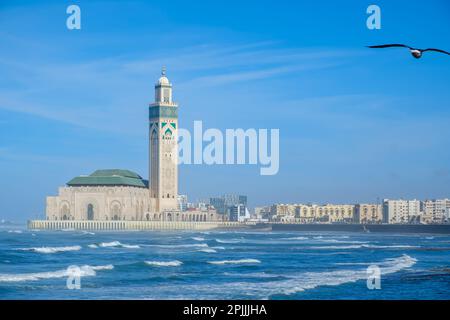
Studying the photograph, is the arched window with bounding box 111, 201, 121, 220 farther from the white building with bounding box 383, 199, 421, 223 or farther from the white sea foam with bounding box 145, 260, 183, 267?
the white sea foam with bounding box 145, 260, 183, 267

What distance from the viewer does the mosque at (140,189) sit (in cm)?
16100

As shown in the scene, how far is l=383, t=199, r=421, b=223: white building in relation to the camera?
18888 centimetres

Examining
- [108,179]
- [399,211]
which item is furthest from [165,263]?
[399,211]

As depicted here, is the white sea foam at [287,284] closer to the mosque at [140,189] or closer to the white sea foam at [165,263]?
the white sea foam at [165,263]

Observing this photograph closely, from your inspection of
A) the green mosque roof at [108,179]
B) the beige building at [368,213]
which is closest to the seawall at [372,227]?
the beige building at [368,213]

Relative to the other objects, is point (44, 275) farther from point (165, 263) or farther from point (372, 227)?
point (372, 227)

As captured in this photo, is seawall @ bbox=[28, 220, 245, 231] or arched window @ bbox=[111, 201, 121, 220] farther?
arched window @ bbox=[111, 201, 121, 220]

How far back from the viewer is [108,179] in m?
163

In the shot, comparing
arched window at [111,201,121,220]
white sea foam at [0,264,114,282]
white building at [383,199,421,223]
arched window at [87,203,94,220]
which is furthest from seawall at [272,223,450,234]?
white sea foam at [0,264,114,282]

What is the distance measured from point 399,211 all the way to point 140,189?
5971cm

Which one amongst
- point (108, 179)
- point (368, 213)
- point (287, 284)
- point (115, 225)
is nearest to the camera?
point (287, 284)

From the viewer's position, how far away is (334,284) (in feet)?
121
